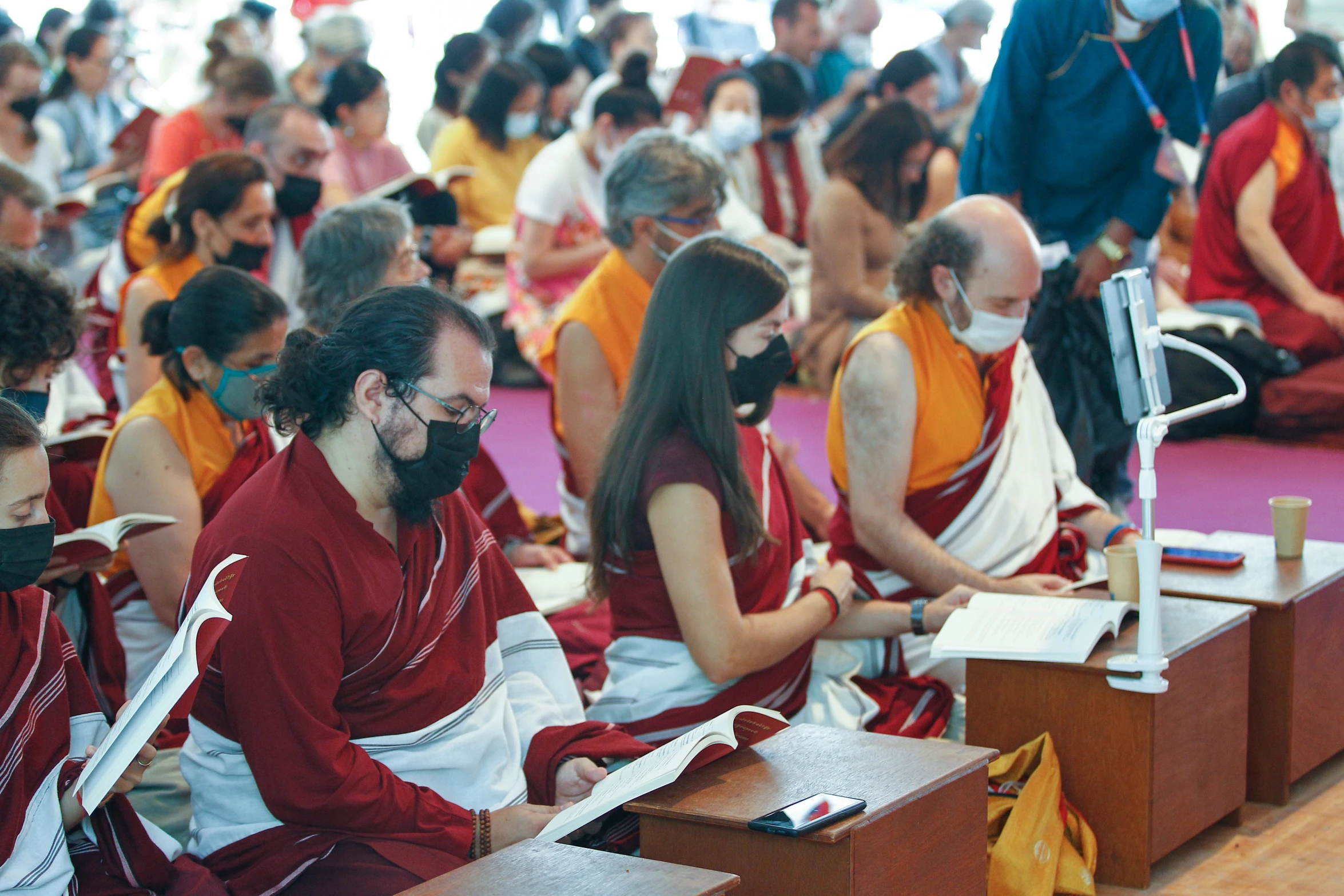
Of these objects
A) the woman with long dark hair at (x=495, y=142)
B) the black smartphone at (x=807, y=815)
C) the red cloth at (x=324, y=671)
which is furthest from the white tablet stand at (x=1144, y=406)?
the woman with long dark hair at (x=495, y=142)

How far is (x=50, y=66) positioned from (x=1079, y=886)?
878 cm

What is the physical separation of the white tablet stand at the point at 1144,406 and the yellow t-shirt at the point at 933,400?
654 mm

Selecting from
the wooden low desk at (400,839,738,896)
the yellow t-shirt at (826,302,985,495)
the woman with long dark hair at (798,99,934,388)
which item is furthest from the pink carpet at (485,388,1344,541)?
the wooden low desk at (400,839,738,896)

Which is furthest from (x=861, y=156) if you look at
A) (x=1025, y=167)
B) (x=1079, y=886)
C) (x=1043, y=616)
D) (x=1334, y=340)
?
(x=1079, y=886)

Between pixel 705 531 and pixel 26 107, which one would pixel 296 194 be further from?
pixel 26 107

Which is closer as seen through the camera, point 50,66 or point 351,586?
point 351,586

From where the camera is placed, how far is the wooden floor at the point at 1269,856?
2.39m

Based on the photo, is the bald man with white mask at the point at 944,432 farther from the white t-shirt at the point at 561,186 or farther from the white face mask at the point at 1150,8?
the white t-shirt at the point at 561,186

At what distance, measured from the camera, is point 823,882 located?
5.70 feet

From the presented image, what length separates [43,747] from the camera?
1832 millimetres

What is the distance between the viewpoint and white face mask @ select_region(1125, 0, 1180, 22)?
3824 millimetres

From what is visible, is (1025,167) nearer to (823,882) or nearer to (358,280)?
(358,280)

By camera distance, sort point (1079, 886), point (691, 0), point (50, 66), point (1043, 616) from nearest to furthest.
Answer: point (1079, 886) → point (1043, 616) → point (50, 66) → point (691, 0)

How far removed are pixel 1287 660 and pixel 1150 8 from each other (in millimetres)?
1887
